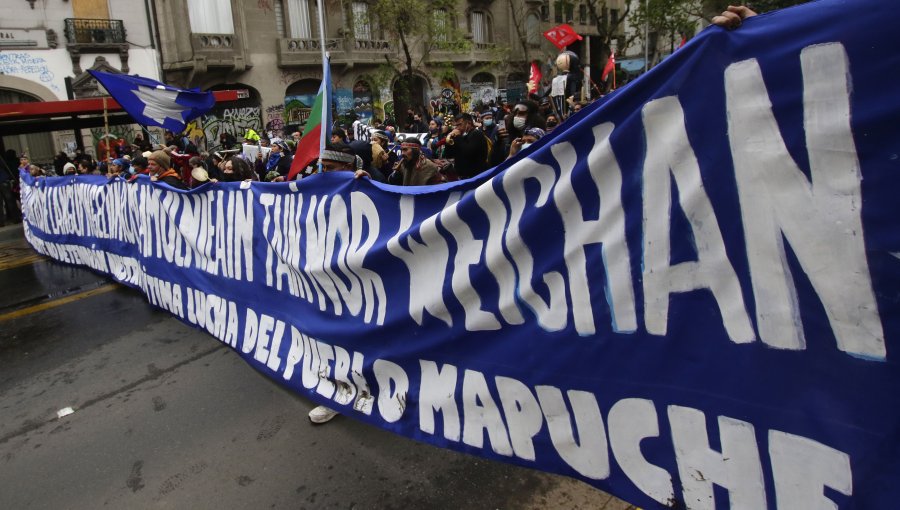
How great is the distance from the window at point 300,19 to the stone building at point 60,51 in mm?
6181

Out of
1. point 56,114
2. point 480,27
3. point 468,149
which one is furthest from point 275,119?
point 468,149

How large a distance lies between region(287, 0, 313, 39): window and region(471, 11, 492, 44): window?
35.0ft

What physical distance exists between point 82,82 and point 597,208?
78.8 feet

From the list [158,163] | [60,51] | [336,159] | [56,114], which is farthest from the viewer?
[60,51]

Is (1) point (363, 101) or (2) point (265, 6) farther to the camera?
(1) point (363, 101)

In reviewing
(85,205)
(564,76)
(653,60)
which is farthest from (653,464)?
(653,60)

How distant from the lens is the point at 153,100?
9.23m

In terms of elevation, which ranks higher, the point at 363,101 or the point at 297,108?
the point at 363,101

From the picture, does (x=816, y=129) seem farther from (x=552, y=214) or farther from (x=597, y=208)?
(x=552, y=214)

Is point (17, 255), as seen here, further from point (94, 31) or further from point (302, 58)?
point (302, 58)

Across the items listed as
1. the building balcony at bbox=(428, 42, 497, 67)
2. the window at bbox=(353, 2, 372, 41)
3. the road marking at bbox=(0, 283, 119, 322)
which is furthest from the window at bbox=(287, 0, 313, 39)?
the road marking at bbox=(0, 283, 119, 322)

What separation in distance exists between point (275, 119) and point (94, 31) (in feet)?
24.5

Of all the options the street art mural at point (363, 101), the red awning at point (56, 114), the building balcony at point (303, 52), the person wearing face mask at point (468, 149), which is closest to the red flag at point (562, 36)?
the person wearing face mask at point (468, 149)

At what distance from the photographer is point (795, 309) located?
5.59 ft
